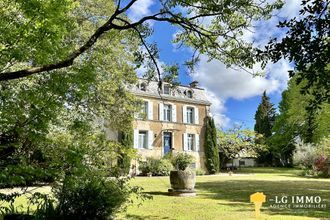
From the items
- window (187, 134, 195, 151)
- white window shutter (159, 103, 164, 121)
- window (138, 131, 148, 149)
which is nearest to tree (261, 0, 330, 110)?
window (138, 131, 148, 149)

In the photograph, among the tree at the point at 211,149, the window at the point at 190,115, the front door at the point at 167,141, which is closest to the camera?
the front door at the point at 167,141

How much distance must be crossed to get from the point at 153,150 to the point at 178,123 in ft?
12.4

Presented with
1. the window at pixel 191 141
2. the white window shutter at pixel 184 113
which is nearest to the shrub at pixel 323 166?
the window at pixel 191 141

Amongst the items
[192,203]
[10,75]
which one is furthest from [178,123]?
[10,75]

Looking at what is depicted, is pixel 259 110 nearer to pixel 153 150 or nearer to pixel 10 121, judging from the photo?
pixel 153 150

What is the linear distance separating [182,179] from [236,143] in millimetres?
24704

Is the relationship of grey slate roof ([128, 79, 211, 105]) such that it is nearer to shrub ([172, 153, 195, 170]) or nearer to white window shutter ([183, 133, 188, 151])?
white window shutter ([183, 133, 188, 151])

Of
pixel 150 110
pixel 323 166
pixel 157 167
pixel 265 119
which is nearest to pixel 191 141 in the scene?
pixel 150 110

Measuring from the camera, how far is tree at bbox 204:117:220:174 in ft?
101

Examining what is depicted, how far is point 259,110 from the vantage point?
5234cm

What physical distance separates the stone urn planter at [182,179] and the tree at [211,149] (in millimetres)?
19272

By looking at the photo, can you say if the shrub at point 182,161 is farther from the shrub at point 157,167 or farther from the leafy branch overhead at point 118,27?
the shrub at point 157,167

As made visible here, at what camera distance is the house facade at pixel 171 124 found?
2916 cm

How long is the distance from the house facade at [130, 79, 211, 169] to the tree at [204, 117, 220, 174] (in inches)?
16.4
